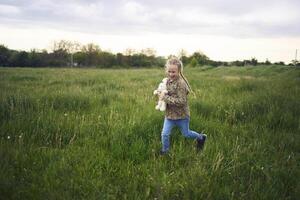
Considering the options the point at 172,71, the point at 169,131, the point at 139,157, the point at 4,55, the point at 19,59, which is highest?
the point at 4,55

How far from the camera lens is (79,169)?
11.3ft

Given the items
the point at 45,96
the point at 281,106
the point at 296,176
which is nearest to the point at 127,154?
the point at 296,176

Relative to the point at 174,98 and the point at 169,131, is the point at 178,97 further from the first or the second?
the point at 169,131

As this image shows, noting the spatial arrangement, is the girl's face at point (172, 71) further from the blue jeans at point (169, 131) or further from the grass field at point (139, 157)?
the grass field at point (139, 157)

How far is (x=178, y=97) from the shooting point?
4117 mm

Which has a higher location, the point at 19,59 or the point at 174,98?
the point at 19,59

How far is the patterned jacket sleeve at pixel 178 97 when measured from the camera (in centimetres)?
406

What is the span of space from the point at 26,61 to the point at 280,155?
66.2 m

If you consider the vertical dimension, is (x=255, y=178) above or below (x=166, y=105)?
below

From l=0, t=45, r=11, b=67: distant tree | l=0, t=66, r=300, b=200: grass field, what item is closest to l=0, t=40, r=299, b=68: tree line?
l=0, t=45, r=11, b=67: distant tree

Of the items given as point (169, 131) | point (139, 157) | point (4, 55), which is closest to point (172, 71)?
point (169, 131)

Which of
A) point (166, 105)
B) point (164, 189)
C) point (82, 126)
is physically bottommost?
point (164, 189)

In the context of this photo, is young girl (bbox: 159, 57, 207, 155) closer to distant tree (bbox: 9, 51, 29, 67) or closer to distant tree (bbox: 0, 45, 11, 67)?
distant tree (bbox: 0, 45, 11, 67)

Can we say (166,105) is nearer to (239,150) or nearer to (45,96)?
(239,150)
